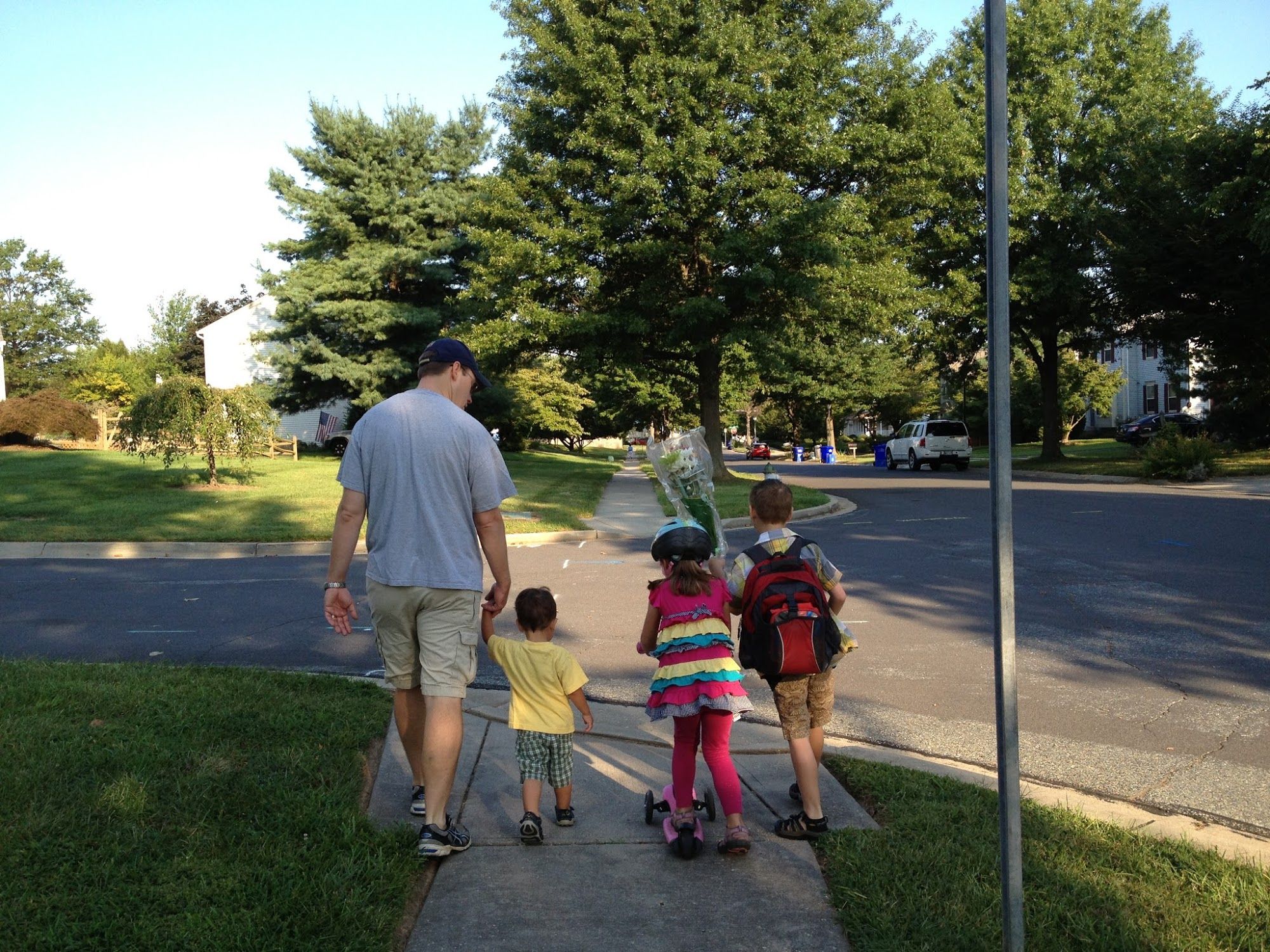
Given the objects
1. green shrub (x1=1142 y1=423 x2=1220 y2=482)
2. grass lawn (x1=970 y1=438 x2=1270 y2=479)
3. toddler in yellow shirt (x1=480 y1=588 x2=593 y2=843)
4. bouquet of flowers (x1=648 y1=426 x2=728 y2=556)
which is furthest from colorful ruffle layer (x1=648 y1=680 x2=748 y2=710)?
grass lawn (x1=970 y1=438 x2=1270 y2=479)

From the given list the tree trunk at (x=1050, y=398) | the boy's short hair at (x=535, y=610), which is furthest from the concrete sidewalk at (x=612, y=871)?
the tree trunk at (x=1050, y=398)

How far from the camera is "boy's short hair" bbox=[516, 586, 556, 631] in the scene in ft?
13.8

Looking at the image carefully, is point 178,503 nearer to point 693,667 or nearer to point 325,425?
point 693,667

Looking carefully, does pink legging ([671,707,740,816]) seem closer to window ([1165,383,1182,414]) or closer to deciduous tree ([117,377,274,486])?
deciduous tree ([117,377,274,486])

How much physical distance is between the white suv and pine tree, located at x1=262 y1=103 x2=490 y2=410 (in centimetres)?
1788

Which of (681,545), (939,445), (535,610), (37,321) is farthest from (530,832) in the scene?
(37,321)

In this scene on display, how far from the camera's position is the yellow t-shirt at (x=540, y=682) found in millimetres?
4215

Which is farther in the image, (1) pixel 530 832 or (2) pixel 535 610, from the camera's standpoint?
(2) pixel 535 610

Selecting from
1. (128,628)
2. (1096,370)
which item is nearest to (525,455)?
(1096,370)

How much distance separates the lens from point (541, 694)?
167 inches

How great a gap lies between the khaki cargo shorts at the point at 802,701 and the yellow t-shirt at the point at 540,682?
0.80m

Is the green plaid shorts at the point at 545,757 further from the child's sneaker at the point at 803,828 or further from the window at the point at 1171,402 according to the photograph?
the window at the point at 1171,402

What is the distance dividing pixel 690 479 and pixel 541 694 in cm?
114

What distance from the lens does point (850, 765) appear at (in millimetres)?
4961
